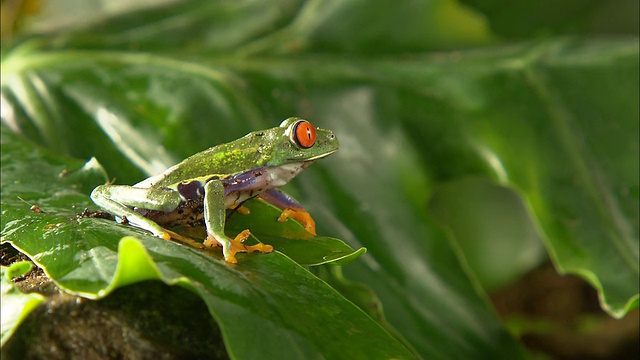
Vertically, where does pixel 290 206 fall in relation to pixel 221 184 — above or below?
below

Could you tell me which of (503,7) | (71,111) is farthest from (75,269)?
(503,7)

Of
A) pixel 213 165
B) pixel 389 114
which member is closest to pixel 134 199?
pixel 213 165

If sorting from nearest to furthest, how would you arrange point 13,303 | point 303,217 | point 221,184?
point 13,303 → point 221,184 → point 303,217

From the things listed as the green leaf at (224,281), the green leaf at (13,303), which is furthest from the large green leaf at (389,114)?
the green leaf at (13,303)

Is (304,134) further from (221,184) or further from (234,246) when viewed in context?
(234,246)

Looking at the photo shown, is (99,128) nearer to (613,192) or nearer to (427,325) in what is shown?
(427,325)

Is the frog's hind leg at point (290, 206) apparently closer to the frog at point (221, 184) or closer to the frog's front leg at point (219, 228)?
the frog at point (221, 184)
